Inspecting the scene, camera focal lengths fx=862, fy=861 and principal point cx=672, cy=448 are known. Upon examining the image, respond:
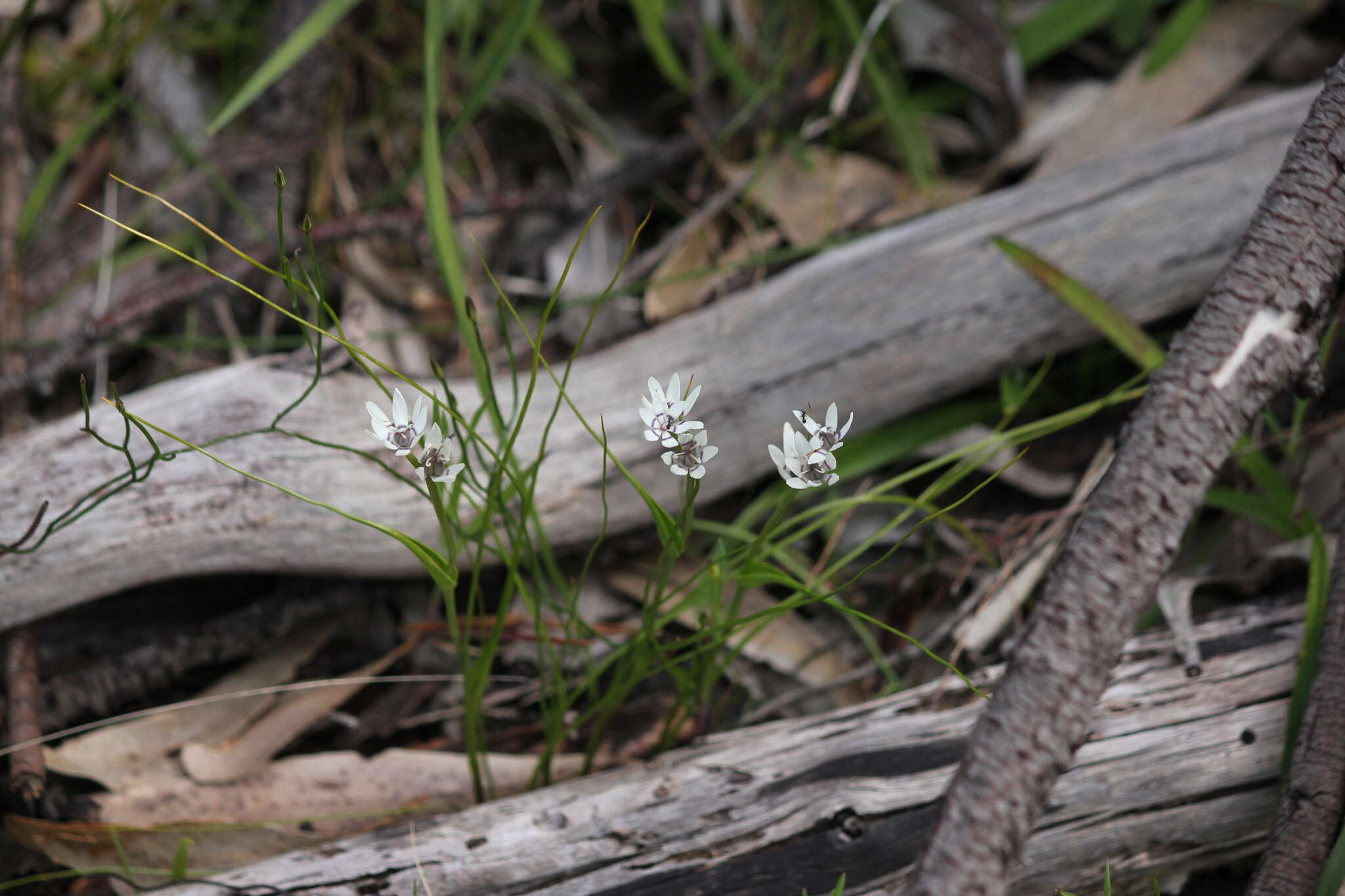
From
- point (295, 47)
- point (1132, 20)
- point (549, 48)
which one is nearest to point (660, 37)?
point (549, 48)

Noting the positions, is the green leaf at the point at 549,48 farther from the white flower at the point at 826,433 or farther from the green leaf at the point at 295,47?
the white flower at the point at 826,433

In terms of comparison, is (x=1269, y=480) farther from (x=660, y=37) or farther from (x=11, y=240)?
(x=11, y=240)

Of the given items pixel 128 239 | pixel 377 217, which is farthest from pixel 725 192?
pixel 128 239

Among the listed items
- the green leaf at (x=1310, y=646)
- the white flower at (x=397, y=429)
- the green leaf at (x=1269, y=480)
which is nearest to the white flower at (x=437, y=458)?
the white flower at (x=397, y=429)

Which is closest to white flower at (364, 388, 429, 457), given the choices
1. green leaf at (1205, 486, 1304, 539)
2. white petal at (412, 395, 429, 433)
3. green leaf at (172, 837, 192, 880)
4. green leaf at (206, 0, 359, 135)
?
white petal at (412, 395, 429, 433)

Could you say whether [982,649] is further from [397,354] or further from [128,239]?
[128,239]

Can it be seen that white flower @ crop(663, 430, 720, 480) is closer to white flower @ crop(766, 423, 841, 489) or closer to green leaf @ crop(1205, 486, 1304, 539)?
white flower @ crop(766, 423, 841, 489)
